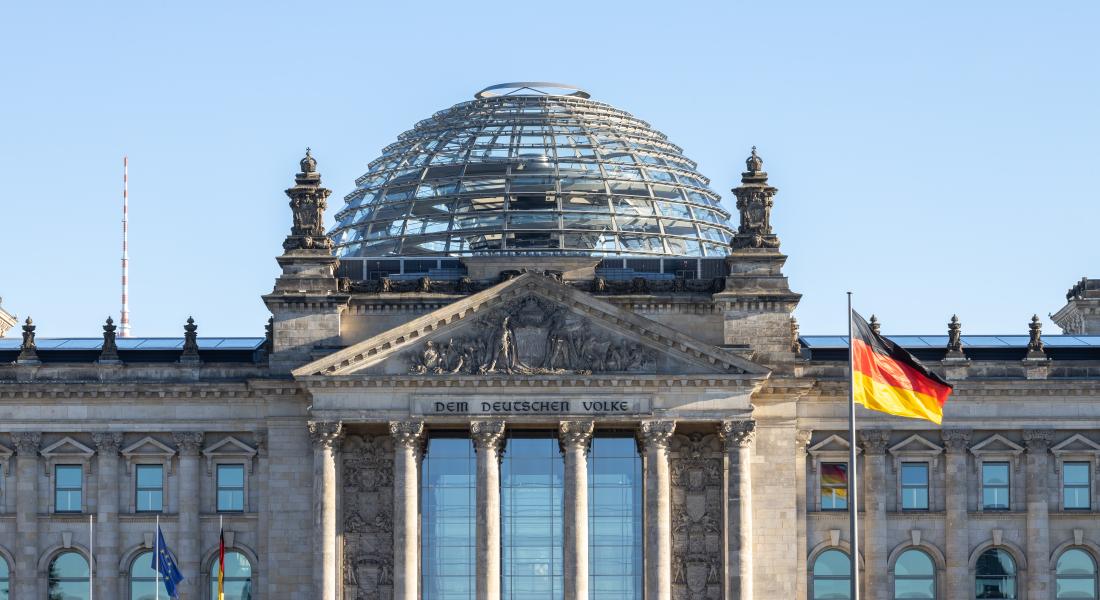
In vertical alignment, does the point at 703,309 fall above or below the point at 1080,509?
above

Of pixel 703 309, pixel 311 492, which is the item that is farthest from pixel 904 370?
pixel 311 492

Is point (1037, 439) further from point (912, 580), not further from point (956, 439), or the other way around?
point (912, 580)

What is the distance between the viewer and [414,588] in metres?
102

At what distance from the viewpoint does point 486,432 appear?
10262 cm

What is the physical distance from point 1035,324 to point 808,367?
387 inches

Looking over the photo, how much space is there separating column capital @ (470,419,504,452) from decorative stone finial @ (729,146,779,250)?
12414 mm

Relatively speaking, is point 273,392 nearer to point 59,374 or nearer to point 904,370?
point 59,374

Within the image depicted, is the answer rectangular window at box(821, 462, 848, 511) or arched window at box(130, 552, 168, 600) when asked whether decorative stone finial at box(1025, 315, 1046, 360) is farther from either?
arched window at box(130, 552, 168, 600)

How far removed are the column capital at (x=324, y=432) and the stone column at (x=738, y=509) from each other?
1515 centimetres

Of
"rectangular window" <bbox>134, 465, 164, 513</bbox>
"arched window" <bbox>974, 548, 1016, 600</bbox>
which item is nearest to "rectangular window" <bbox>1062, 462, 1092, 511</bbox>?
"arched window" <bbox>974, 548, 1016, 600</bbox>

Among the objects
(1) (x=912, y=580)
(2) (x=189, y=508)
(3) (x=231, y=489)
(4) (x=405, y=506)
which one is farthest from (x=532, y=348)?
(1) (x=912, y=580)

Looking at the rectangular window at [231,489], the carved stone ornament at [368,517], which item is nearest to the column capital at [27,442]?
the rectangular window at [231,489]

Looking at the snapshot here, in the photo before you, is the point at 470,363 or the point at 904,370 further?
the point at 470,363

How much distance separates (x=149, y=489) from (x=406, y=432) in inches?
478
